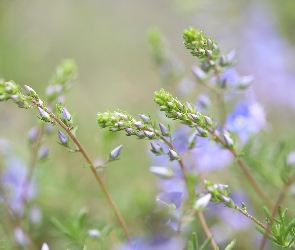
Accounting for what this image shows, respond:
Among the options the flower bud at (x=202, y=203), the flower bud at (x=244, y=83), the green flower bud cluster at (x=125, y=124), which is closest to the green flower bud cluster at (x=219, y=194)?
the flower bud at (x=202, y=203)

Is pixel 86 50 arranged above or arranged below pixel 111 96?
above

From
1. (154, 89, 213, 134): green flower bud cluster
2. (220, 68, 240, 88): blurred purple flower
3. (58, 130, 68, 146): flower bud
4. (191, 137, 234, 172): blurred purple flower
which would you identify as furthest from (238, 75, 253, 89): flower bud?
(58, 130, 68, 146): flower bud

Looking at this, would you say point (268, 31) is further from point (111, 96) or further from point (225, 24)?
point (111, 96)

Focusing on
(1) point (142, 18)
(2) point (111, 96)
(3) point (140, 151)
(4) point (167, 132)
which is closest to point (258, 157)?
(4) point (167, 132)

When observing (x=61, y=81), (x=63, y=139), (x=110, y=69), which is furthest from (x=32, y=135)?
(x=110, y=69)

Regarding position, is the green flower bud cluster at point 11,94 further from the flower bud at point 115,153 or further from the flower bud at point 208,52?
the flower bud at point 208,52

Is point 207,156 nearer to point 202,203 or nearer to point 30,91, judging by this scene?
point 202,203
